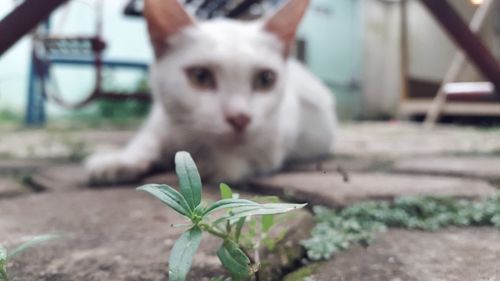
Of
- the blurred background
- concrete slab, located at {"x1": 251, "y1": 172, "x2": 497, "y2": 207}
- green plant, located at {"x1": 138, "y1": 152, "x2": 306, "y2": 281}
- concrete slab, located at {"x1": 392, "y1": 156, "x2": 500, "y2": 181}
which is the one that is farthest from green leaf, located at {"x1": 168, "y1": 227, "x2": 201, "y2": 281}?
the blurred background

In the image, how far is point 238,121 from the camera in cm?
117

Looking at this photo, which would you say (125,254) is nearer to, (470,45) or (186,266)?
(186,266)

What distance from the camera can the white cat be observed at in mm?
1202

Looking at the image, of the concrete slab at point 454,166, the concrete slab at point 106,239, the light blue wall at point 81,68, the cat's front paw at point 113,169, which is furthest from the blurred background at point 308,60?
the concrete slab at point 106,239

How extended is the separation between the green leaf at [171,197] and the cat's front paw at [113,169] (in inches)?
33.2

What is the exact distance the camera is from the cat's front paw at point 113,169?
1.27 metres

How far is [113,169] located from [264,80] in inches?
18.0

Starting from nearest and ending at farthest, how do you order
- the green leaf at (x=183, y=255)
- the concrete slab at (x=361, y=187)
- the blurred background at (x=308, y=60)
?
the green leaf at (x=183, y=255)
the concrete slab at (x=361, y=187)
the blurred background at (x=308, y=60)

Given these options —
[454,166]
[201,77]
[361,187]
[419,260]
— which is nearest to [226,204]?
[419,260]

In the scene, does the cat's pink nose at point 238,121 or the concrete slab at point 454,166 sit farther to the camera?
the concrete slab at point 454,166

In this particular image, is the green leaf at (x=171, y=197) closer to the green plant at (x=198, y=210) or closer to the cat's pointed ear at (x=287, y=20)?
the green plant at (x=198, y=210)

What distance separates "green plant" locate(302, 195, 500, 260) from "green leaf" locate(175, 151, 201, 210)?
0.27 metres

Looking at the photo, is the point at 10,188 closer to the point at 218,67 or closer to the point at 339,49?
the point at 218,67

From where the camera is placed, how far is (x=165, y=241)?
76 cm
